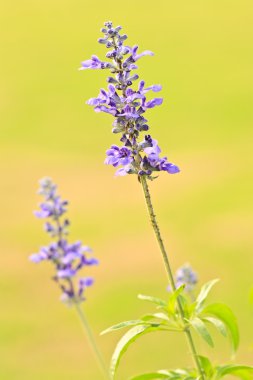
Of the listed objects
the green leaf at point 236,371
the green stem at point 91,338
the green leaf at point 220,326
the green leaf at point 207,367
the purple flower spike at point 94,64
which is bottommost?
the green leaf at point 236,371

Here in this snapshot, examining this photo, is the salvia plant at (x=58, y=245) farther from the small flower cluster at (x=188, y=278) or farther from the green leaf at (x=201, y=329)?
the green leaf at (x=201, y=329)

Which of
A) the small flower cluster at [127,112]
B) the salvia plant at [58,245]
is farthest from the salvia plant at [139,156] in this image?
the salvia plant at [58,245]

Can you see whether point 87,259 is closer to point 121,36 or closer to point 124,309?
point 121,36

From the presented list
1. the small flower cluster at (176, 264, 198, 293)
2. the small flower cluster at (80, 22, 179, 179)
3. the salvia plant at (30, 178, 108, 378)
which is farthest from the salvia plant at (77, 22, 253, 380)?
the small flower cluster at (176, 264, 198, 293)

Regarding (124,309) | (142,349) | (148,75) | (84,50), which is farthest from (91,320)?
(84,50)

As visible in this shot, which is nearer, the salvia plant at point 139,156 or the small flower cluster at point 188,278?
the salvia plant at point 139,156

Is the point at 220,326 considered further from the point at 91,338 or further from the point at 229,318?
the point at 91,338

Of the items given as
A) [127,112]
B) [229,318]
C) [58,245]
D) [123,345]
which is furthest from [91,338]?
[127,112]

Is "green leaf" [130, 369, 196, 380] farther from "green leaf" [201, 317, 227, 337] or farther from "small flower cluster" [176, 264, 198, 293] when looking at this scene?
"small flower cluster" [176, 264, 198, 293]
